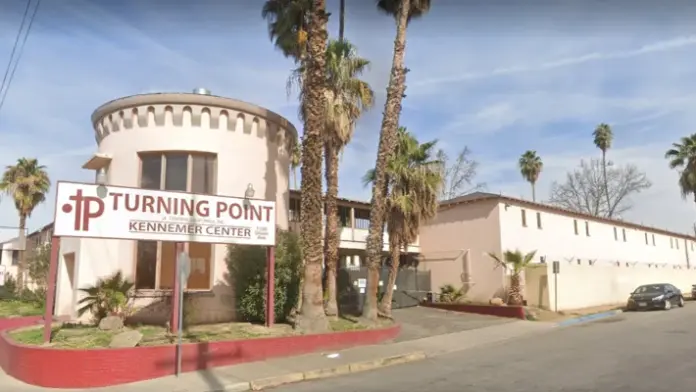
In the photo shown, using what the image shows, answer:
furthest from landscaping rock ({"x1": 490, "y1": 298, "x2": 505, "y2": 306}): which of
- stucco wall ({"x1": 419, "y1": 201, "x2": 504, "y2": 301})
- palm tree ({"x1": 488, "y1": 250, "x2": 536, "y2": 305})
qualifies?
stucco wall ({"x1": 419, "y1": 201, "x2": 504, "y2": 301})

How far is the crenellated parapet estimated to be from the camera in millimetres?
16000

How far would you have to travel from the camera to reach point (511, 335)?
18.3 meters

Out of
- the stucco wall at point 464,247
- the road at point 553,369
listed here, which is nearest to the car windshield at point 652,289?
the stucco wall at point 464,247

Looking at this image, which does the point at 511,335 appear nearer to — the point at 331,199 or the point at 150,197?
the point at 331,199

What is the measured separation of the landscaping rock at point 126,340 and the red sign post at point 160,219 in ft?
3.52

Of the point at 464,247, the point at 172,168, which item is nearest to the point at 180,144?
the point at 172,168

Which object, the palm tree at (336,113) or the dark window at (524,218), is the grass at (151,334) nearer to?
the palm tree at (336,113)

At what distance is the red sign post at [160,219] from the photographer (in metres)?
12.0

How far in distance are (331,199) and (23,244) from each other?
77.9 feet

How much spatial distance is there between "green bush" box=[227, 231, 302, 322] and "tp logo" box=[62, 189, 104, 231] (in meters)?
4.31

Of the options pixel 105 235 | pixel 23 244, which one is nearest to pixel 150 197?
pixel 105 235

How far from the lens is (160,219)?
13.1 meters

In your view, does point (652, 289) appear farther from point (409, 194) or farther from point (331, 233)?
point (331, 233)

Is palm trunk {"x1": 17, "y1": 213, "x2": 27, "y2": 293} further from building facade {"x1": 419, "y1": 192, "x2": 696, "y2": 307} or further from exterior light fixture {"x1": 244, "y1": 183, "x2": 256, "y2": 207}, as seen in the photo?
building facade {"x1": 419, "y1": 192, "x2": 696, "y2": 307}
